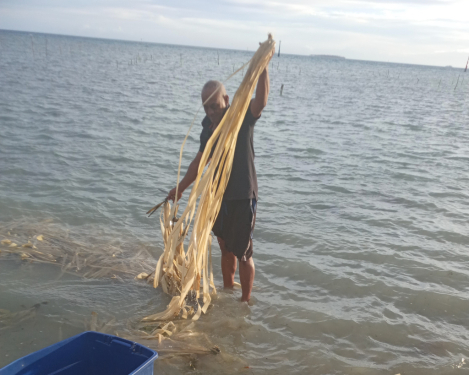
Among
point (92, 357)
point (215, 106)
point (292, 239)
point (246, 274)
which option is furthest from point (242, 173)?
point (292, 239)

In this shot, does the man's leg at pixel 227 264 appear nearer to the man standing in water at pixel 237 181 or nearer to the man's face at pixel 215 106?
the man standing in water at pixel 237 181

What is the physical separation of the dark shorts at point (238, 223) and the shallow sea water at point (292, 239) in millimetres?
651

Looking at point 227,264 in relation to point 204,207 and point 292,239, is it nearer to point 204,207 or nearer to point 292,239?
point 204,207

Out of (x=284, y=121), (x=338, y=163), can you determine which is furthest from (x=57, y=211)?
(x=284, y=121)

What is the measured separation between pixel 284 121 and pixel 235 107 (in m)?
11.9

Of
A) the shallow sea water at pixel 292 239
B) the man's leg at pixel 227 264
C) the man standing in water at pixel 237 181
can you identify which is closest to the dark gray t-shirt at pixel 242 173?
the man standing in water at pixel 237 181

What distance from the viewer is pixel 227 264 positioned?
3811 millimetres

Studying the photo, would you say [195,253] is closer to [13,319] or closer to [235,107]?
[235,107]

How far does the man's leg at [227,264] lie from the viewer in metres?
3.62

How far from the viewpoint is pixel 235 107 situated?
2926 mm

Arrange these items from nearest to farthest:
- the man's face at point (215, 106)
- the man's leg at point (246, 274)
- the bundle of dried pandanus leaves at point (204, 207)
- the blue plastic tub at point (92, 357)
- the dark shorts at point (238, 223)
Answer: the blue plastic tub at point (92, 357), the bundle of dried pandanus leaves at point (204, 207), the man's face at point (215, 106), the dark shorts at point (238, 223), the man's leg at point (246, 274)

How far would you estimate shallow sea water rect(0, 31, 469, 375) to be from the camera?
3297mm

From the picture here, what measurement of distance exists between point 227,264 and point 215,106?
4.66ft

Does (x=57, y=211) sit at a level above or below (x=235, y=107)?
below
